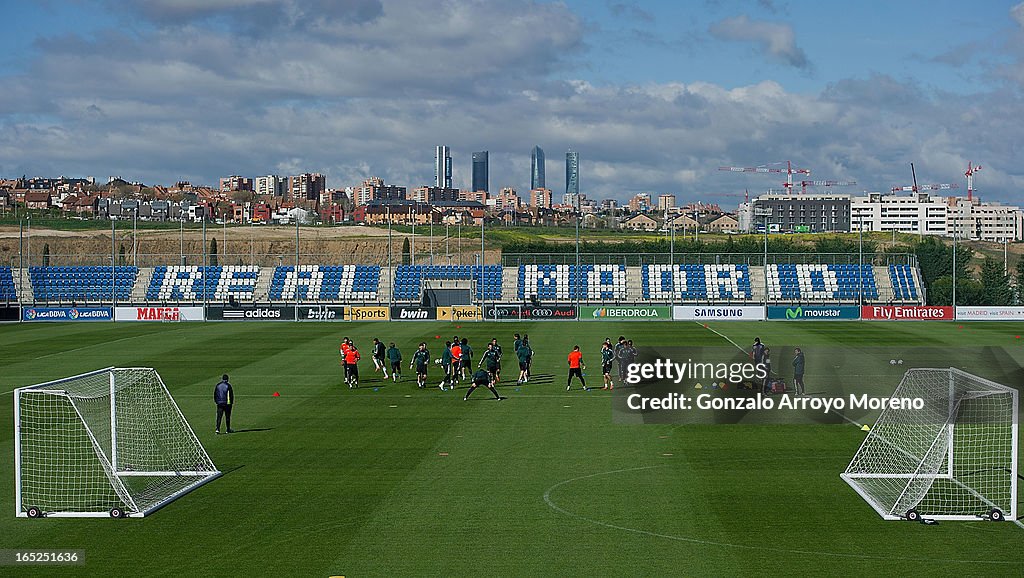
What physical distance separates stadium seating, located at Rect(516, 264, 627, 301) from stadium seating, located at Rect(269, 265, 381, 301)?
37.2 feet

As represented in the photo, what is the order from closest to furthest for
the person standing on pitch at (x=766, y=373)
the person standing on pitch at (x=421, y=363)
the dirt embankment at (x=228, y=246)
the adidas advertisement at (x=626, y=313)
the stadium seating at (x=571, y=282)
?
the person standing on pitch at (x=766, y=373) < the person standing on pitch at (x=421, y=363) < the adidas advertisement at (x=626, y=313) < the stadium seating at (x=571, y=282) < the dirt embankment at (x=228, y=246)

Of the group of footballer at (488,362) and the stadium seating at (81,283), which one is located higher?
the stadium seating at (81,283)

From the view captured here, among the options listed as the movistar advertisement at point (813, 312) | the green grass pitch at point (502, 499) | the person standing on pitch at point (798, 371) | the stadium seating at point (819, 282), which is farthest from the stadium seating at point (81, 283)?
the person standing on pitch at point (798, 371)

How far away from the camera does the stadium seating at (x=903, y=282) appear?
7219 cm

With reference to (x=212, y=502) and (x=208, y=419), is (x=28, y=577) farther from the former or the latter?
(x=208, y=419)

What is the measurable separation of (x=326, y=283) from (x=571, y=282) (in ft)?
60.5

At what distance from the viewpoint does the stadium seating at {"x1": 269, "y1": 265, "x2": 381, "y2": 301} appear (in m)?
74.7

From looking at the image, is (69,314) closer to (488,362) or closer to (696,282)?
(696,282)

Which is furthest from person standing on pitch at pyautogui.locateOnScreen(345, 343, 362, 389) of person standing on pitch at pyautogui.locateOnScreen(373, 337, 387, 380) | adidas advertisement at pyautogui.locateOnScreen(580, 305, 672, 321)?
adidas advertisement at pyautogui.locateOnScreen(580, 305, 672, 321)

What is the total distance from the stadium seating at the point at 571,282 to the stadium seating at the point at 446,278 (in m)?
1.88

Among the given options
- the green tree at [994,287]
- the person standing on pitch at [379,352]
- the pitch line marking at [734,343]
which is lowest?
the pitch line marking at [734,343]

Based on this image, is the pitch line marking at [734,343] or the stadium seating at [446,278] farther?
the stadium seating at [446,278]

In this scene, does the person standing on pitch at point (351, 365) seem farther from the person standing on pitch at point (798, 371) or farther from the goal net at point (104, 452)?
the person standing on pitch at point (798, 371)

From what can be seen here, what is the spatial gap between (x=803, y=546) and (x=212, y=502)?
33.1 feet
